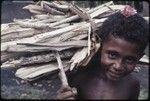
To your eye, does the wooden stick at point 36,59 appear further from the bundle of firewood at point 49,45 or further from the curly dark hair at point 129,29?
the curly dark hair at point 129,29

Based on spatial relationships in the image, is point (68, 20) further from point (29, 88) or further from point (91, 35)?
point (29, 88)

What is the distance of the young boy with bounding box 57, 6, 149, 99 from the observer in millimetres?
3205

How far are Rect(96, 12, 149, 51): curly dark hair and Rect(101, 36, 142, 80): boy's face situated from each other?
0.15ft

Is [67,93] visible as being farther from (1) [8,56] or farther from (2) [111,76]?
(1) [8,56]

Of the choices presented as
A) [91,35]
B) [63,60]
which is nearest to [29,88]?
[63,60]

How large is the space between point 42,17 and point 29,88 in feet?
3.22

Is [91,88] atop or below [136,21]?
below

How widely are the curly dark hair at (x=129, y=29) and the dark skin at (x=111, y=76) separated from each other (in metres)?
0.05

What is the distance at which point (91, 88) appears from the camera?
3619mm

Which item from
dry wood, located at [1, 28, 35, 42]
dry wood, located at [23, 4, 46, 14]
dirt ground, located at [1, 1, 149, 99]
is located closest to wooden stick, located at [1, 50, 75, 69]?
dirt ground, located at [1, 1, 149, 99]

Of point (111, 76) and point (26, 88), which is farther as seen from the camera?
point (26, 88)

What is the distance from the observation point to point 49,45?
11.4 ft

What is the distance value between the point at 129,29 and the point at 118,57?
25cm

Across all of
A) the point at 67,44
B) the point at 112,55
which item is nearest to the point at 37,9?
the point at 67,44
